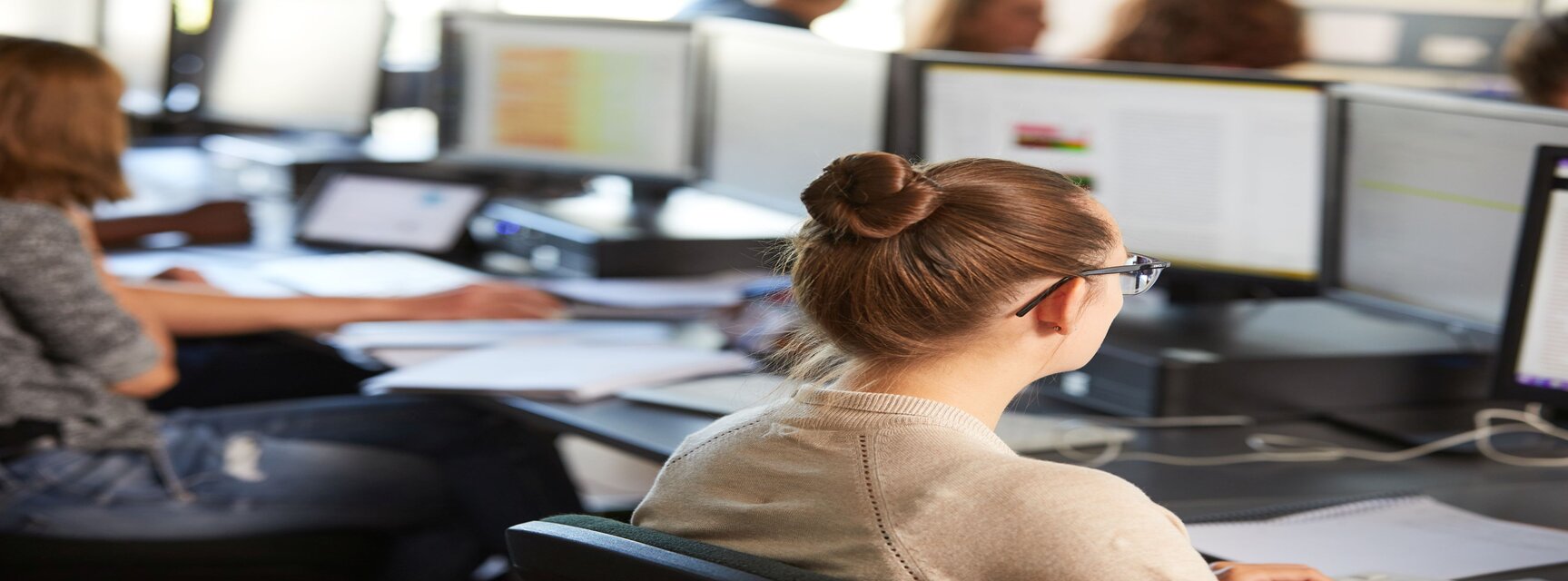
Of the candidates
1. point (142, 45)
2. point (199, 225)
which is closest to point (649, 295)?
point (199, 225)

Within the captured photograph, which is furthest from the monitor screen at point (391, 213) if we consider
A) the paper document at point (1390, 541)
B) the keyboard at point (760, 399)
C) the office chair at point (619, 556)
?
the office chair at point (619, 556)

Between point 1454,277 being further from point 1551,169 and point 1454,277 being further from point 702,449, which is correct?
point 702,449

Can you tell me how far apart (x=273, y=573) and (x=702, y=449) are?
3.54 ft

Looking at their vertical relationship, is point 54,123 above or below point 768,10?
below

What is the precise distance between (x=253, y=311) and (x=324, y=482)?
0.36m

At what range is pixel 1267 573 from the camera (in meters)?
1.06

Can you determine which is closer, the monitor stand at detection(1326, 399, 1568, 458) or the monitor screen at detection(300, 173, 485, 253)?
the monitor stand at detection(1326, 399, 1568, 458)

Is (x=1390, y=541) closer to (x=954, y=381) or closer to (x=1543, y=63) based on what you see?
(x=954, y=381)

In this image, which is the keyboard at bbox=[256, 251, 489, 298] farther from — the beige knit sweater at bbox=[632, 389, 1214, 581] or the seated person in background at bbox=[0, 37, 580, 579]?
the beige knit sweater at bbox=[632, 389, 1214, 581]

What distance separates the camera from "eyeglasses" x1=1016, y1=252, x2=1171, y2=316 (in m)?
1.01

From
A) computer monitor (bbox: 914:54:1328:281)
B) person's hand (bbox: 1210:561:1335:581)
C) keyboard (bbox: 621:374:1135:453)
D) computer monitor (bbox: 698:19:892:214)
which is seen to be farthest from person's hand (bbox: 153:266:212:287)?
person's hand (bbox: 1210:561:1335:581)

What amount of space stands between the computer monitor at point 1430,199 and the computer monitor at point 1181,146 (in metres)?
0.04

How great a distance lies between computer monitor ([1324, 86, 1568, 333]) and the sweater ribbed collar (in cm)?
93

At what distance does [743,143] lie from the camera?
266 cm
